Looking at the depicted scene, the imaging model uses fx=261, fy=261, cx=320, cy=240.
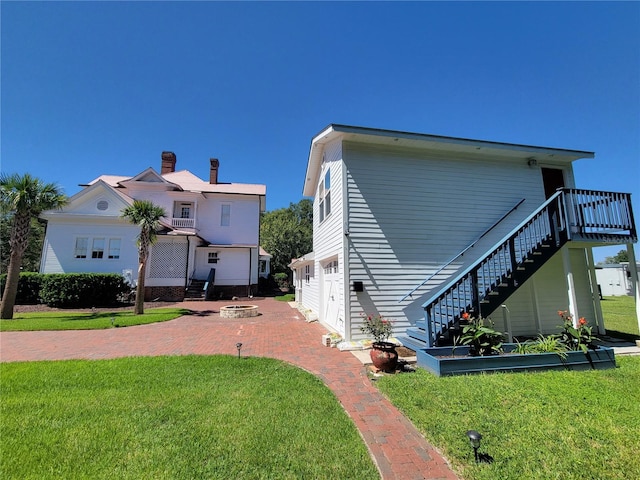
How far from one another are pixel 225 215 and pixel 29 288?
12.5 m

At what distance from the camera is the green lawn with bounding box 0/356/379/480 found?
8.25ft

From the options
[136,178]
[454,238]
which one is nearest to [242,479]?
[454,238]

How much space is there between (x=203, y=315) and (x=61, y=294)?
9.01 metres

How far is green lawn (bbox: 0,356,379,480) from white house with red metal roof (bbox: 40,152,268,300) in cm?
1414

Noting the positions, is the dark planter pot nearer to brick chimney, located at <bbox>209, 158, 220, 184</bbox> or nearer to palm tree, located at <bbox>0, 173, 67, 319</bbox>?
palm tree, located at <bbox>0, 173, 67, 319</bbox>

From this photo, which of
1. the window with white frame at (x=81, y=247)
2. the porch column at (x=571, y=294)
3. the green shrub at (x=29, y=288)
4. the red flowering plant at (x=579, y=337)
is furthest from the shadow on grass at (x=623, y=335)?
the window with white frame at (x=81, y=247)

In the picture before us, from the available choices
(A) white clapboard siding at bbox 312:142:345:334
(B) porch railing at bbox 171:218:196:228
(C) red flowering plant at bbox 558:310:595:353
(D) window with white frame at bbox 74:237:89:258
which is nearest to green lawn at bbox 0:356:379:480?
(A) white clapboard siding at bbox 312:142:345:334

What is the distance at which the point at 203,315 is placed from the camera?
41.4 ft

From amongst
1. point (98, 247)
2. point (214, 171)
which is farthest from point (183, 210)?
point (98, 247)

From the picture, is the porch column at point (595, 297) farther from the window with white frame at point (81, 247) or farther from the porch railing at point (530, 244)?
the window with white frame at point (81, 247)

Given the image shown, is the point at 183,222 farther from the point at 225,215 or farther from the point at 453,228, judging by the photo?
the point at 453,228

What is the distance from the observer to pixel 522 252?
267 inches

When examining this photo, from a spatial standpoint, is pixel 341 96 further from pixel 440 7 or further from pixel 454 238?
pixel 454 238

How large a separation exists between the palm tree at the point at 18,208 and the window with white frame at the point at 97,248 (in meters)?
6.52
